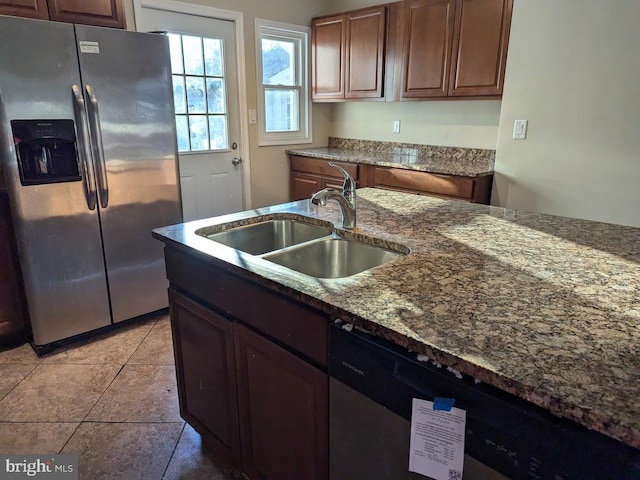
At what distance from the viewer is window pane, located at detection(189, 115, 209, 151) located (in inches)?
142

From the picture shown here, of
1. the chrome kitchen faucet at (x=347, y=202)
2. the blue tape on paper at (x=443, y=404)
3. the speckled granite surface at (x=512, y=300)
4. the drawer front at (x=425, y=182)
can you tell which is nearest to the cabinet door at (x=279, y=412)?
the speckled granite surface at (x=512, y=300)

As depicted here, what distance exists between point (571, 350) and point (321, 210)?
1.27 metres

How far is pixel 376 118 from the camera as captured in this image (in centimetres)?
428

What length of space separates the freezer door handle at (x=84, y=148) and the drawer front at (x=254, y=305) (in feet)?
3.84

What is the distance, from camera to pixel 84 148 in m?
2.40

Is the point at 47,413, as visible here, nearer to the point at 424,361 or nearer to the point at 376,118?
the point at 424,361

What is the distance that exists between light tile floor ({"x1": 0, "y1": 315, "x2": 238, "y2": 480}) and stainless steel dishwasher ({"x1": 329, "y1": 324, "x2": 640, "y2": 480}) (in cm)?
90

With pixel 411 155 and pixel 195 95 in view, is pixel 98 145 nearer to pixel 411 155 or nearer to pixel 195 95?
pixel 195 95

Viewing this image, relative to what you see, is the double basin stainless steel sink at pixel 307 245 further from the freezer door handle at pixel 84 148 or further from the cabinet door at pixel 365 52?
the cabinet door at pixel 365 52

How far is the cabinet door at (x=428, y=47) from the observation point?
327cm

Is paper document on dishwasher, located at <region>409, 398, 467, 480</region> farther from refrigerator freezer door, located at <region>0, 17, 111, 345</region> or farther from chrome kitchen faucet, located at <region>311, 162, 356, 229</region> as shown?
refrigerator freezer door, located at <region>0, 17, 111, 345</region>

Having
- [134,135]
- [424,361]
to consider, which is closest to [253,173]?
[134,135]

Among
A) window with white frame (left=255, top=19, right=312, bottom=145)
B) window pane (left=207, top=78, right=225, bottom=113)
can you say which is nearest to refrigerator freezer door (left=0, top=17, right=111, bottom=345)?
window pane (left=207, top=78, right=225, bottom=113)

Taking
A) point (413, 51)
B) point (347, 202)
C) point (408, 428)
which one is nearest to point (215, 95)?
point (413, 51)
